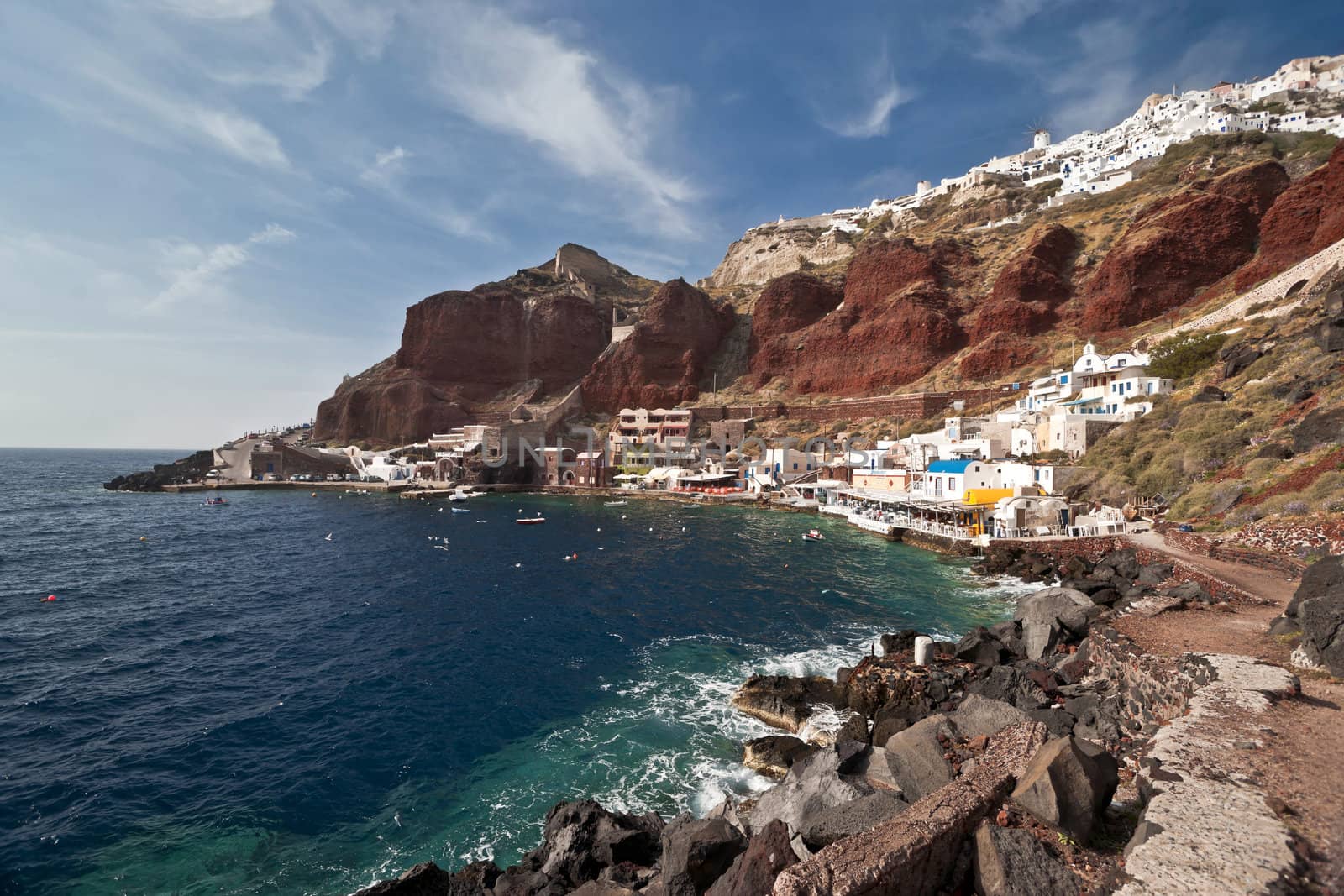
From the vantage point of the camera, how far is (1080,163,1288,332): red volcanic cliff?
66.4 meters

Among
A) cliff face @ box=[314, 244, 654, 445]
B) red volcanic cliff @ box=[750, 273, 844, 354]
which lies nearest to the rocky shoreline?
red volcanic cliff @ box=[750, 273, 844, 354]

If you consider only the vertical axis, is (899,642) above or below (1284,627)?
below

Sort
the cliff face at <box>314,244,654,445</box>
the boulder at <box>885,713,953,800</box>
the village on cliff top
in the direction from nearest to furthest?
the village on cliff top < the boulder at <box>885,713,953,800</box> < the cliff face at <box>314,244,654,445</box>

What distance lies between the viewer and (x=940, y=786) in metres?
8.93

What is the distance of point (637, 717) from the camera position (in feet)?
50.1

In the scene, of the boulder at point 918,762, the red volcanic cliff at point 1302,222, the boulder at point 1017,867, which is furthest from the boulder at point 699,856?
the red volcanic cliff at point 1302,222

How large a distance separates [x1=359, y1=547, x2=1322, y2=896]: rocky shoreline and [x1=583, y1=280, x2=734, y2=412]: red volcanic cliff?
82328 millimetres

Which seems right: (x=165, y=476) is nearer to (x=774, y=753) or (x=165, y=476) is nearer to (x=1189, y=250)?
(x=774, y=753)

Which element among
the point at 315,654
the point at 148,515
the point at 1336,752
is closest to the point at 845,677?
the point at 1336,752

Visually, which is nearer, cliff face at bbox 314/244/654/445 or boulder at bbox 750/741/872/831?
boulder at bbox 750/741/872/831

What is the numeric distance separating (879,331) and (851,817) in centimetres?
8425

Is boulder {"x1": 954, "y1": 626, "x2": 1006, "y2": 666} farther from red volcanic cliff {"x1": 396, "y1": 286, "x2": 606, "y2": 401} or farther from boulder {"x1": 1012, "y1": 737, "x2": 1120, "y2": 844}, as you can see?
red volcanic cliff {"x1": 396, "y1": 286, "x2": 606, "y2": 401}

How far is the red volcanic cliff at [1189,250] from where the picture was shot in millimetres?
66375

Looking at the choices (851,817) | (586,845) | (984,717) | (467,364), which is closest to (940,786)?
(851,817)
